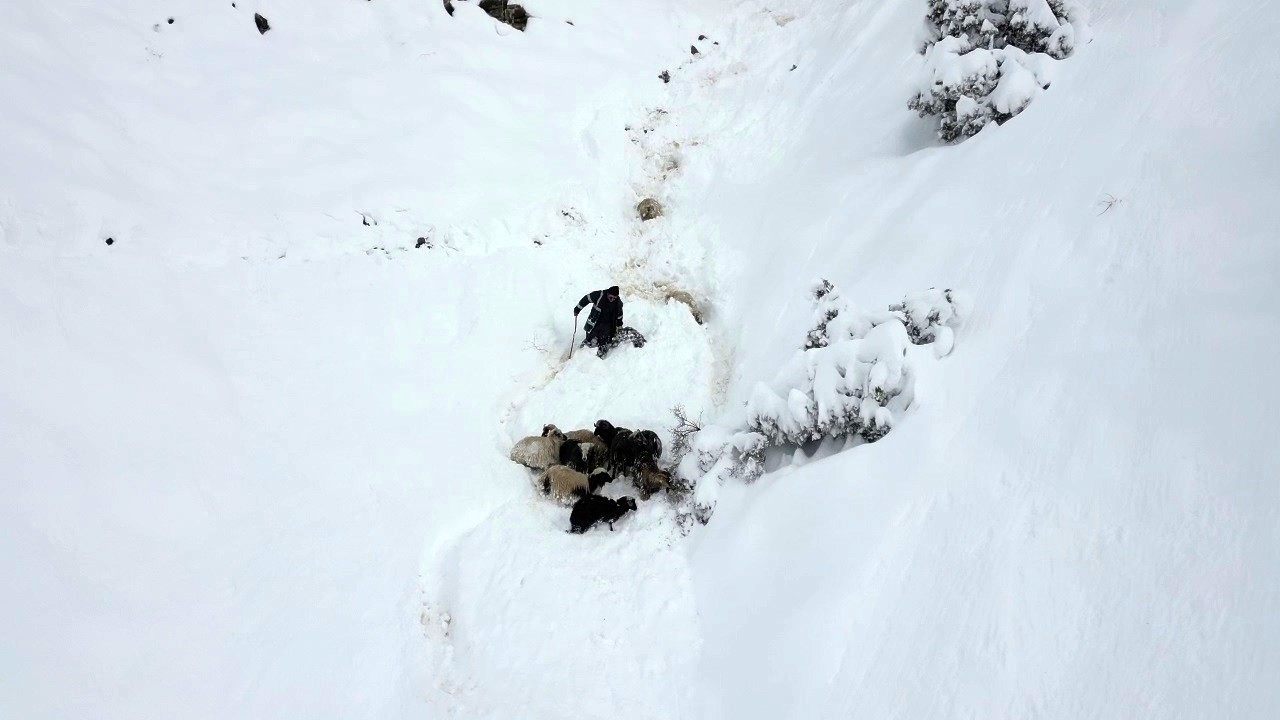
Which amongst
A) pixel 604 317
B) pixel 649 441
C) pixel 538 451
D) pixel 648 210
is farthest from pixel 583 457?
pixel 648 210

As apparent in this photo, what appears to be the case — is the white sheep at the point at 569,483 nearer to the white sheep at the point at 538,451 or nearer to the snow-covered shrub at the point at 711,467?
the white sheep at the point at 538,451

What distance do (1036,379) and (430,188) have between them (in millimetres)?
9370

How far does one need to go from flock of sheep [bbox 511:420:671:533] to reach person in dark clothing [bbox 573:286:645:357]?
1.63 meters

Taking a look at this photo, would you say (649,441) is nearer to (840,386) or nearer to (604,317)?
(604,317)

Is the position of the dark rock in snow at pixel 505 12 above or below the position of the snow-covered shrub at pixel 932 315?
above

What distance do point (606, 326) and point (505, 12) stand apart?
30.4ft

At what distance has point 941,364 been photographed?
6043 millimetres

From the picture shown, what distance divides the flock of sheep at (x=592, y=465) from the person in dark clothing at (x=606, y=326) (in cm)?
163

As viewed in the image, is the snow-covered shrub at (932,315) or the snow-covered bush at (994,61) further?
the snow-covered bush at (994,61)

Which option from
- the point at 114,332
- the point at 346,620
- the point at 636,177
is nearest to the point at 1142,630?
the point at 346,620

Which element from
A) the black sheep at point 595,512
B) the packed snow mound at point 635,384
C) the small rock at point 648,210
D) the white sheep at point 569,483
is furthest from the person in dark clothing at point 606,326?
the small rock at point 648,210

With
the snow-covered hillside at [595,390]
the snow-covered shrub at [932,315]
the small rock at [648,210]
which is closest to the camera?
the snow-covered hillside at [595,390]

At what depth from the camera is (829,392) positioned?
6.20 meters

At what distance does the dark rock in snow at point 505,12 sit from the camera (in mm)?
14219
